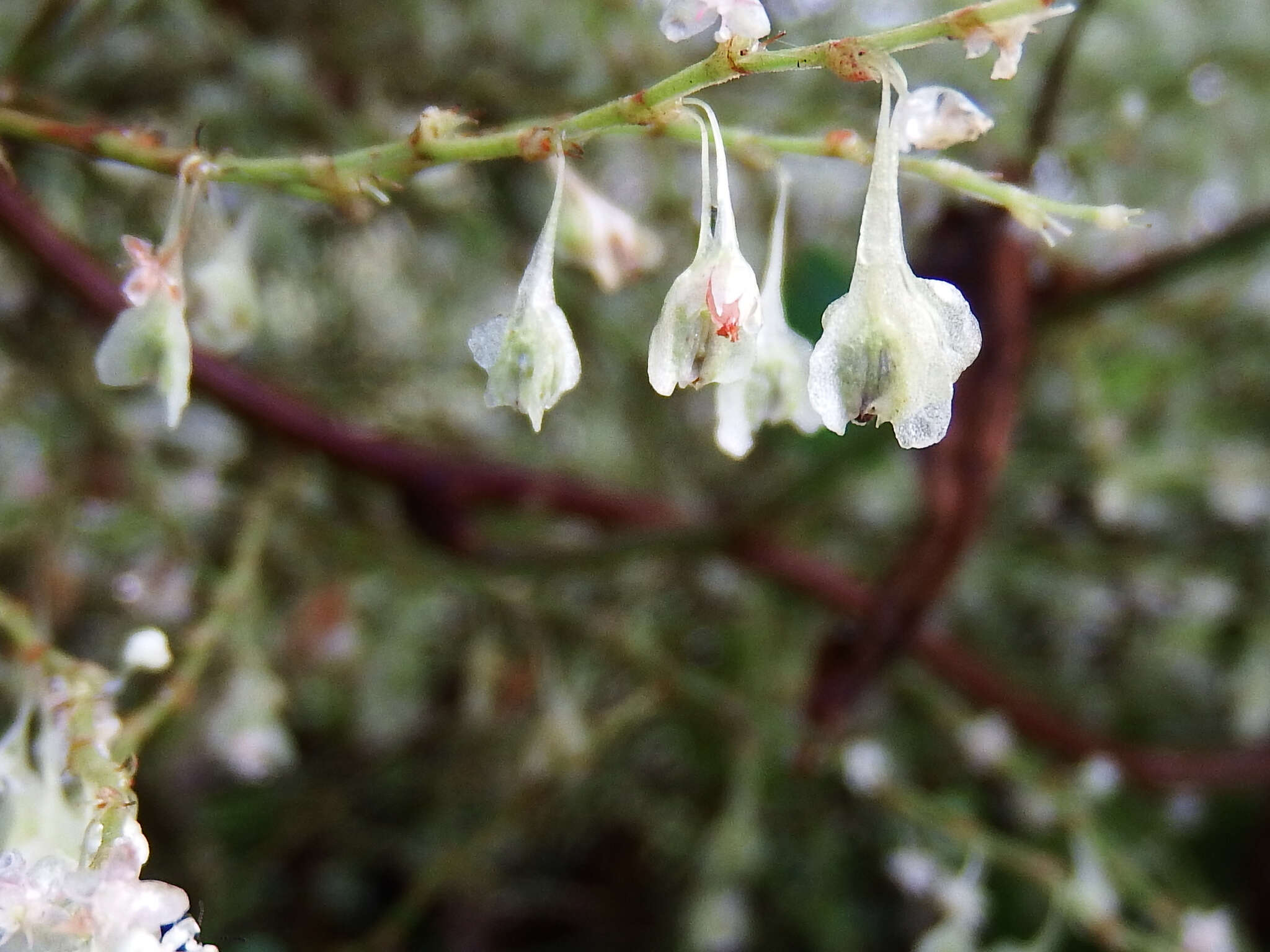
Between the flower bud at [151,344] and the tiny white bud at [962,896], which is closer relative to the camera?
the flower bud at [151,344]

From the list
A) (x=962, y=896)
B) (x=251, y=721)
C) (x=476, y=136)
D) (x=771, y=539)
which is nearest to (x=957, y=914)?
(x=962, y=896)

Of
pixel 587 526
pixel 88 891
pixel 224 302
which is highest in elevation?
pixel 587 526

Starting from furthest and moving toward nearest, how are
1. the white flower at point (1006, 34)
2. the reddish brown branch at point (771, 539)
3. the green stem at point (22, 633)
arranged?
1. the reddish brown branch at point (771, 539)
2. the green stem at point (22, 633)
3. the white flower at point (1006, 34)

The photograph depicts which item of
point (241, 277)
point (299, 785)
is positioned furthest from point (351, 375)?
point (241, 277)

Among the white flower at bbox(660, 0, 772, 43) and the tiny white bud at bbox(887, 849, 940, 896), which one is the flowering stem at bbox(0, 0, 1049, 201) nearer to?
the white flower at bbox(660, 0, 772, 43)

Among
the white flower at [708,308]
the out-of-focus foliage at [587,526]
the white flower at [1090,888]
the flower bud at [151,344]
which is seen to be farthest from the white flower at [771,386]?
the white flower at [1090,888]

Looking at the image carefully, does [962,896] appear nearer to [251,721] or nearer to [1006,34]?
[251,721]

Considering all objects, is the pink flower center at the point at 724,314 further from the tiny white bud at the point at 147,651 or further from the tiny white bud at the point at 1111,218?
the tiny white bud at the point at 147,651
